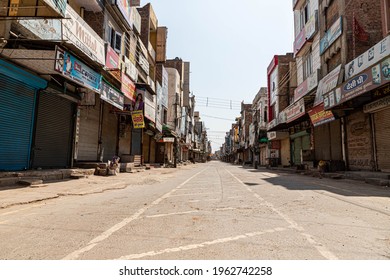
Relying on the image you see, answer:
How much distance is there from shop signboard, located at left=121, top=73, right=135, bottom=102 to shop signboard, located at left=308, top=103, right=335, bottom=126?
559 inches

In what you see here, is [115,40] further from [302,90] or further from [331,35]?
[302,90]

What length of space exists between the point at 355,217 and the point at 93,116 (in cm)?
1561

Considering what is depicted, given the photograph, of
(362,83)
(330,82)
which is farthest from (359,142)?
(362,83)

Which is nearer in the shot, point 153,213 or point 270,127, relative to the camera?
point 153,213

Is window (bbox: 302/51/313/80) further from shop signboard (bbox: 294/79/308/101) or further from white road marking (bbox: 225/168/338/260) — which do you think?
white road marking (bbox: 225/168/338/260)

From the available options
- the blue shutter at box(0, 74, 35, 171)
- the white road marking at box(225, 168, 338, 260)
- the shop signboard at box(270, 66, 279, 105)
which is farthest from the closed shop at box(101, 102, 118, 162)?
the shop signboard at box(270, 66, 279, 105)

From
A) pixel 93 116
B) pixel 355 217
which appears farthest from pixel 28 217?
pixel 93 116

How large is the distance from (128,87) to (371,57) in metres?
15.6

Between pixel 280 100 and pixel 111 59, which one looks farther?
pixel 280 100

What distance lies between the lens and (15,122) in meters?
10.1

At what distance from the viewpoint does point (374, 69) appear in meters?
11.8

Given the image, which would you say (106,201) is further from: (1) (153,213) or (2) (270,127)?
(2) (270,127)

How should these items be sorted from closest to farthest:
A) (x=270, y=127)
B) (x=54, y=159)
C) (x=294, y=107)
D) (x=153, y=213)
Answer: (x=153, y=213) < (x=54, y=159) < (x=294, y=107) < (x=270, y=127)

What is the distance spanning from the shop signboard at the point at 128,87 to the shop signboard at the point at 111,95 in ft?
2.58
